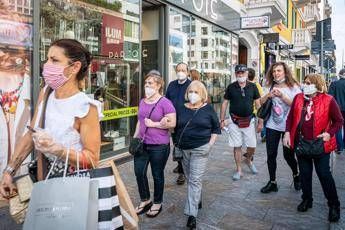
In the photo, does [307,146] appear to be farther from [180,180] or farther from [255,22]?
[255,22]

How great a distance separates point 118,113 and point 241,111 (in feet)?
8.05

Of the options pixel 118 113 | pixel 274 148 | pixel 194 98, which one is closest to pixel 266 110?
pixel 274 148

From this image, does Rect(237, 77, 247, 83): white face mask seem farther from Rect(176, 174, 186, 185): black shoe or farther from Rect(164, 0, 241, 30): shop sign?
Rect(164, 0, 241, 30): shop sign

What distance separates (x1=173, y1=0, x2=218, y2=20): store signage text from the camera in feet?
33.7

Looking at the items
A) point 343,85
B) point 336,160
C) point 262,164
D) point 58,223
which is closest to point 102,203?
point 58,223

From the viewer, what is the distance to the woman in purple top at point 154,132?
4.36 m

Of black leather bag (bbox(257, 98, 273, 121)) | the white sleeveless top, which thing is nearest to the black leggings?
black leather bag (bbox(257, 98, 273, 121))

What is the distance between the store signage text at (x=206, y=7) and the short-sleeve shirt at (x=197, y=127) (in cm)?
574

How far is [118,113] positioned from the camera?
7.42 meters

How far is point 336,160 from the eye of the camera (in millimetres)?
7789

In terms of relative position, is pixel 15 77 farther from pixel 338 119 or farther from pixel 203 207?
pixel 338 119

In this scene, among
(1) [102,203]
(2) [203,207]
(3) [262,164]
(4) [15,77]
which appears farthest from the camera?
(3) [262,164]

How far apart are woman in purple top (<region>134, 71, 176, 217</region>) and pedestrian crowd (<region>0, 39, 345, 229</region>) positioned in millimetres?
11

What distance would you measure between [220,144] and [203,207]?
500 centimetres
